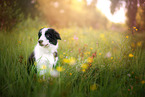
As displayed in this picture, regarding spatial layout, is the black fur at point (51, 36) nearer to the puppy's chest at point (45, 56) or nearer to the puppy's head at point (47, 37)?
the puppy's head at point (47, 37)

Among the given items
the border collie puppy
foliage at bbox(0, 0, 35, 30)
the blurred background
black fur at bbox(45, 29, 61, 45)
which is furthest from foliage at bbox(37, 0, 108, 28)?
the border collie puppy

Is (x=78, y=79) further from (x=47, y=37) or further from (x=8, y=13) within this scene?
(x=8, y=13)

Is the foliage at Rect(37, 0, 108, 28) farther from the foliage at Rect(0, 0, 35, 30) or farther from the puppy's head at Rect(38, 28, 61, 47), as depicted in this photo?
the puppy's head at Rect(38, 28, 61, 47)

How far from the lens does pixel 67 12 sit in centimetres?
1561

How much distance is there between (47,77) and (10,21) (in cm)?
405

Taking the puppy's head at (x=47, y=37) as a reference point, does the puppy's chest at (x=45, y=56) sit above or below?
below

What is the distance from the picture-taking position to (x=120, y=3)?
410 centimetres

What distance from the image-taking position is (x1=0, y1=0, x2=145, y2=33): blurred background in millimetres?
3730

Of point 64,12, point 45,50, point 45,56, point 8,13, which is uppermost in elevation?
point 64,12

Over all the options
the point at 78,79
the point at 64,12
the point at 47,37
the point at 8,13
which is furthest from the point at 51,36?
the point at 64,12

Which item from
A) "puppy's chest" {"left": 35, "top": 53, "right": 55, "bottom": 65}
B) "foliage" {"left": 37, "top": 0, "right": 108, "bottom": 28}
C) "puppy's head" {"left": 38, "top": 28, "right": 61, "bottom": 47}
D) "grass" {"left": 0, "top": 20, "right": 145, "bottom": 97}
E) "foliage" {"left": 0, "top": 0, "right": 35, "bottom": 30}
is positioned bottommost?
"grass" {"left": 0, "top": 20, "right": 145, "bottom": 97}

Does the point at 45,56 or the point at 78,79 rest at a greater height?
the point at 45,56

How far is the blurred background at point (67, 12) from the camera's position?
3730mm

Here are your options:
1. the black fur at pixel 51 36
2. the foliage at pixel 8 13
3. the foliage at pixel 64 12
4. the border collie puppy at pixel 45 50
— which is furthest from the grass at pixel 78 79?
the foliage at pixel 64 12
